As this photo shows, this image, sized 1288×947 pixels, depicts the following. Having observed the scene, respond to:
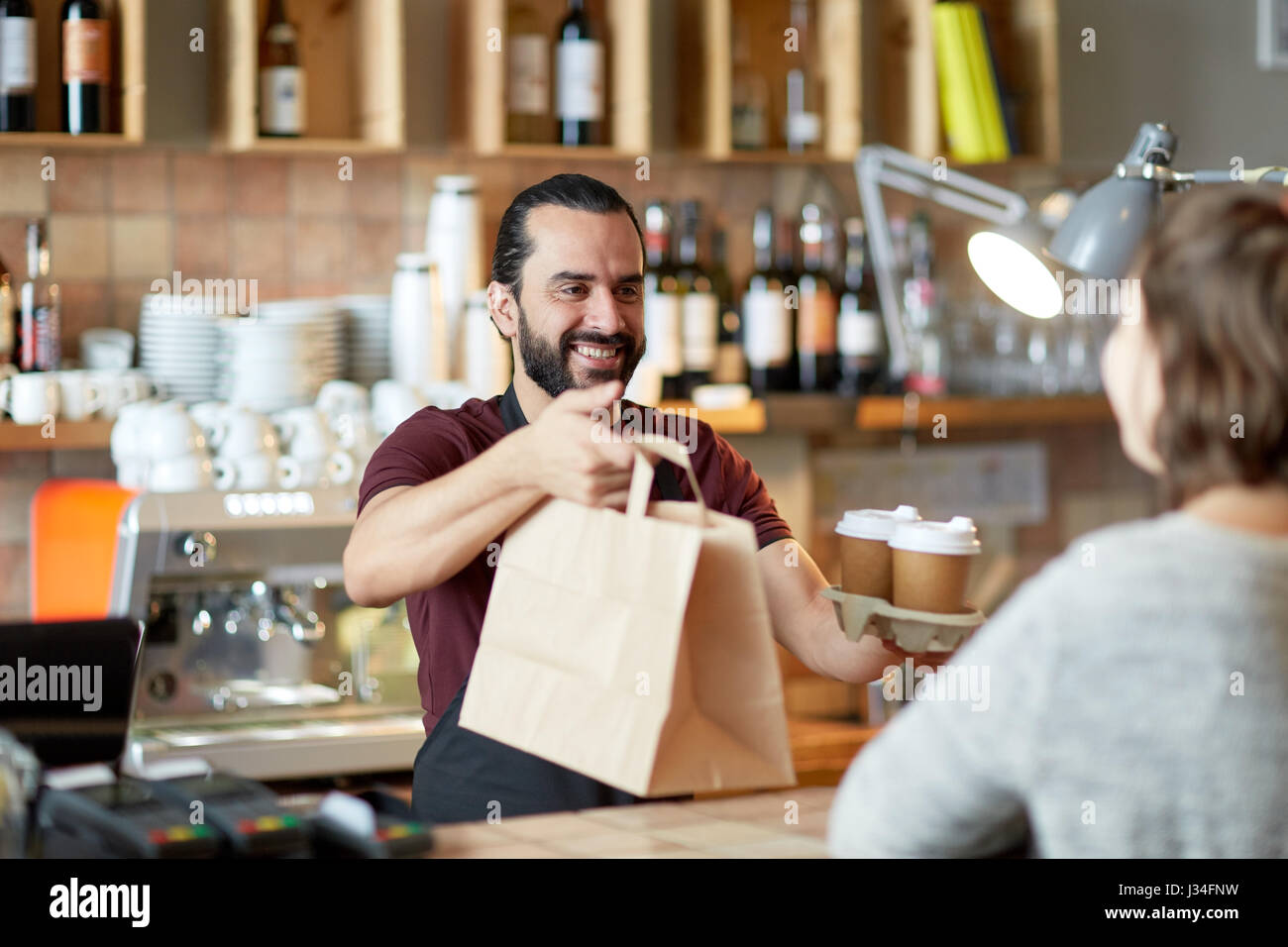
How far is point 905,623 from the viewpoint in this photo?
1411 mm

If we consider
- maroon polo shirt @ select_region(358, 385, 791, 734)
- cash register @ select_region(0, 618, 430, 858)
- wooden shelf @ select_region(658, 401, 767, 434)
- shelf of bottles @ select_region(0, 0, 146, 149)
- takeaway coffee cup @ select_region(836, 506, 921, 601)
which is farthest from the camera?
wooden shelf @ select_region(658, 401, 767, 434)

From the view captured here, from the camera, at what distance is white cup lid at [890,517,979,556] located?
1.37 metres

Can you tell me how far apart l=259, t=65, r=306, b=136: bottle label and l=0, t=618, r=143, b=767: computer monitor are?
1522mm

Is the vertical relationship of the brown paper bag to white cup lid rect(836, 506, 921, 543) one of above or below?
below

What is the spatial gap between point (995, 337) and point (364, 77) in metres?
1.51

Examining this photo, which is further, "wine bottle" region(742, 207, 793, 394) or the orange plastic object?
"wine bottle" region(742, 207, 793, 394)

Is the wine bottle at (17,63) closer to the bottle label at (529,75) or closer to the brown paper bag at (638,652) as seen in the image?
the bottle label at (529,75)

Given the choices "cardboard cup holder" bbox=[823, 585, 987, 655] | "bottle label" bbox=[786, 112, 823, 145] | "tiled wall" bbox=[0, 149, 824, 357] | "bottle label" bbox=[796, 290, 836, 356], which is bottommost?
"cardboard cup holder" bbox=[823, 585, 987, 655]

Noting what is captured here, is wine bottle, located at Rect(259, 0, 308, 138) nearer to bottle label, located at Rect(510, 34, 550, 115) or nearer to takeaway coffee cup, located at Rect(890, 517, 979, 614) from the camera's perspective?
bottle label, located at Rect(510, 34, 550, 115)

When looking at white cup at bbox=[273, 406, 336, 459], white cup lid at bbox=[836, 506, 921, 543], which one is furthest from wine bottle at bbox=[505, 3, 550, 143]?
white cup lid at bbox=[836, 506, 921, 543]

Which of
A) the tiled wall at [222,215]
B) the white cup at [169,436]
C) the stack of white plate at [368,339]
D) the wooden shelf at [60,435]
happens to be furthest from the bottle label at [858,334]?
the wooden shelf at [60,435]

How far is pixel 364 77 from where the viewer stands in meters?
2.87

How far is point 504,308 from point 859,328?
148 centimetres

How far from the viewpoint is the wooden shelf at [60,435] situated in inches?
99.3
